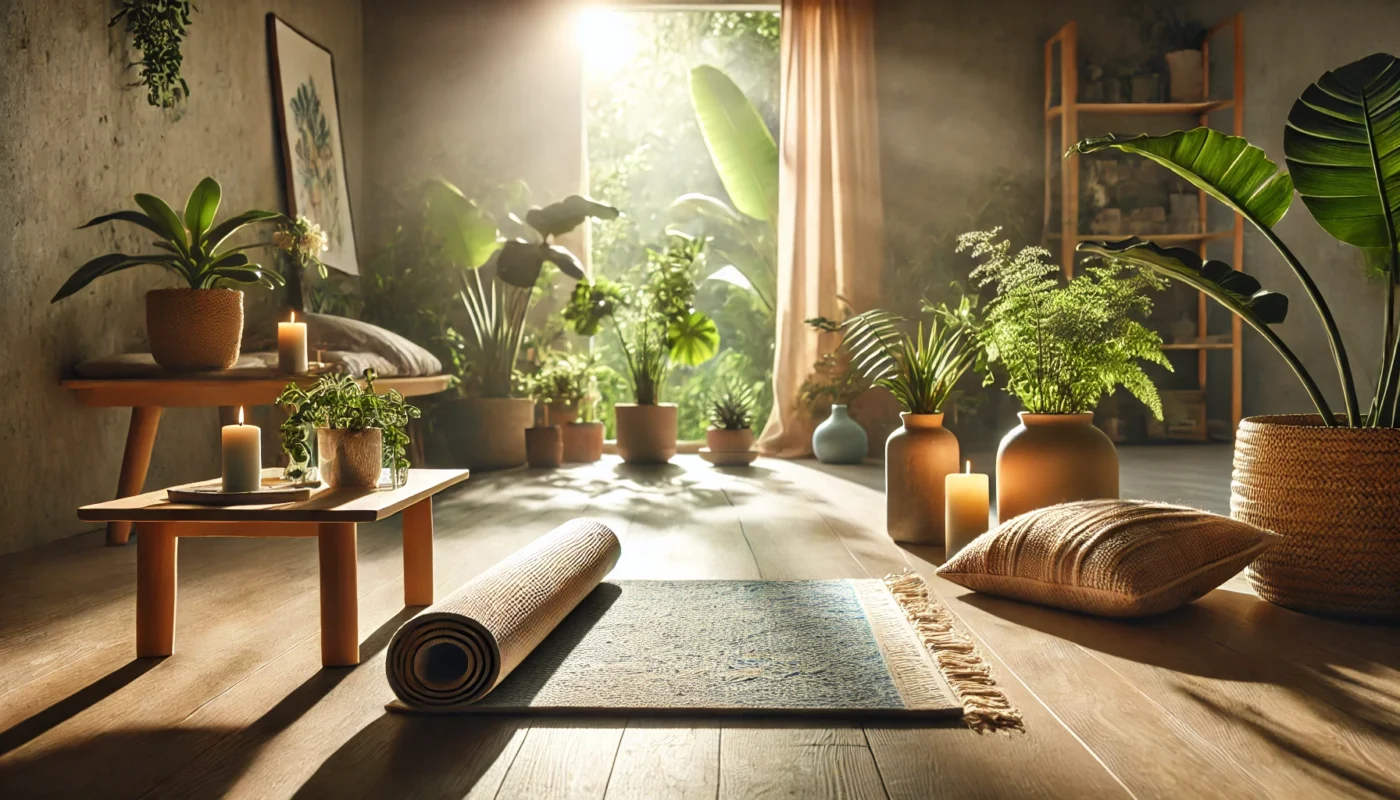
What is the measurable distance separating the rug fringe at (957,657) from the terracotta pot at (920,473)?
16.4 inches

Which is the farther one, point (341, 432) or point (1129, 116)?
point (1129, 116)

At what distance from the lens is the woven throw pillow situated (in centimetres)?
166

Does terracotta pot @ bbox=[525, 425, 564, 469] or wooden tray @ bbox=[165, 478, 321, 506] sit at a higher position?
wooden tray @ bbox=[165, 478, 321, 506]

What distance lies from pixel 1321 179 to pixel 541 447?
3.26 metres

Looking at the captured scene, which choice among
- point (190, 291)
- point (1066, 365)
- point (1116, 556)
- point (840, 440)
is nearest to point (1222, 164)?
point (1066, 365)

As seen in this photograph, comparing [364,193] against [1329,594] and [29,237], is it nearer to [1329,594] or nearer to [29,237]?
[29,237]

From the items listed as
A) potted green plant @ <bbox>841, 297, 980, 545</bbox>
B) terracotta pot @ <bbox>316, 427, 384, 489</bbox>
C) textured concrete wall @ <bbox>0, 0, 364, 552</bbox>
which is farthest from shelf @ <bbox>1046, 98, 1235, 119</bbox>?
terracotta pot @ <bbox>316, 427, 384, 489</bbox>

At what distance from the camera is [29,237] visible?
8.23 feet

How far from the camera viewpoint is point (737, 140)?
5.38 meters

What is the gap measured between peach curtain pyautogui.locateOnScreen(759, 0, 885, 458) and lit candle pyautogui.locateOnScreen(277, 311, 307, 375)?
309 cm

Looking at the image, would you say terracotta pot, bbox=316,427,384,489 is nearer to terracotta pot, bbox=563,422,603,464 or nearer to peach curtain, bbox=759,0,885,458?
terracotta pot, bbox=563,422,603,464

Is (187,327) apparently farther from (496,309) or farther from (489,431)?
(496,309)

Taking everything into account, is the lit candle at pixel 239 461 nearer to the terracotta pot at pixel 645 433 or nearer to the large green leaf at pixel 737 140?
the terracotta pot at pixel 645 433

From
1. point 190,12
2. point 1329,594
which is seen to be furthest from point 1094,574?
point 190,12
